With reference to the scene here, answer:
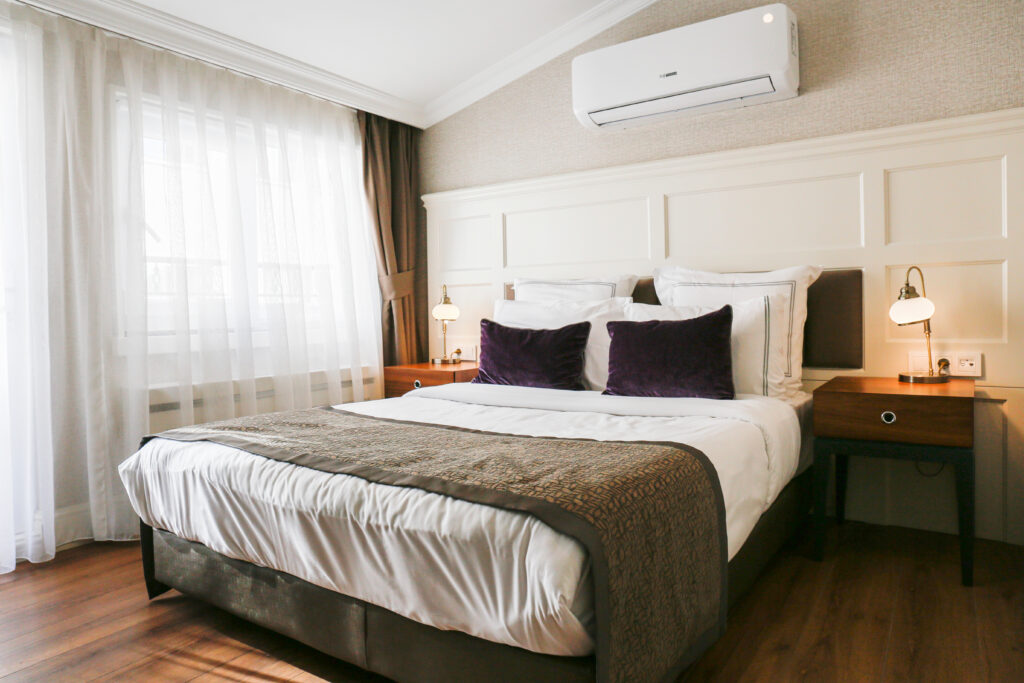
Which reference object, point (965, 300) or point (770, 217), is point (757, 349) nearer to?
point (770, 217)

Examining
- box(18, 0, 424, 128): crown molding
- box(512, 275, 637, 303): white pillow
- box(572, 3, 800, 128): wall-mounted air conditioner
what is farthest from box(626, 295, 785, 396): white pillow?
box(18, 0, 424, 128): crown molding

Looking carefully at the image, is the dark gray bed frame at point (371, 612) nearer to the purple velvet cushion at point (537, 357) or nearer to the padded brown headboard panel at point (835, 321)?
the padded brown headboard panel at point (835, 321)

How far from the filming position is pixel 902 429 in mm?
2365

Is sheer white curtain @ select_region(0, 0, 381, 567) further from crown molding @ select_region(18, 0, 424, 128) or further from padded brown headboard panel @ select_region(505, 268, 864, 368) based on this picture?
padded brown headboard panel @ select_region(505, 268, 864, 368)

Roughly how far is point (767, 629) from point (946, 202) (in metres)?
1.96

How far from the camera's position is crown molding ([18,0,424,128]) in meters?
2.77

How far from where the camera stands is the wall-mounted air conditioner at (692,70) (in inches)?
115

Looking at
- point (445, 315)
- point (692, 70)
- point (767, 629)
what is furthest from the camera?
point (445, 315)

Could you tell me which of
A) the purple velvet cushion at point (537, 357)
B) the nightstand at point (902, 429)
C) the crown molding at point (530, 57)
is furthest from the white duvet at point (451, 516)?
the crown molding at point (530, 57)

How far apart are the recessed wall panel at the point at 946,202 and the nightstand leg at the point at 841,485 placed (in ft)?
3.30

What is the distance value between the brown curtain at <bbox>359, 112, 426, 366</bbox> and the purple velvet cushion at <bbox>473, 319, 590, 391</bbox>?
1.30m

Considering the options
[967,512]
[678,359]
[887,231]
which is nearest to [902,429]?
[967,512]

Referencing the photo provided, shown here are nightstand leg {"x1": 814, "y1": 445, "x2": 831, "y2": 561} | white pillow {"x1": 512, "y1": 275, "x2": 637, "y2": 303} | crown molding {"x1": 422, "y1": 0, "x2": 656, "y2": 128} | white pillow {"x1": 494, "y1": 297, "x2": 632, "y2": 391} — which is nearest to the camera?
nightstand leg {"x1": 814, "y1": 445, "x2": 831, "y2": 561}

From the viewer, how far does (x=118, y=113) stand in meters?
3.00
